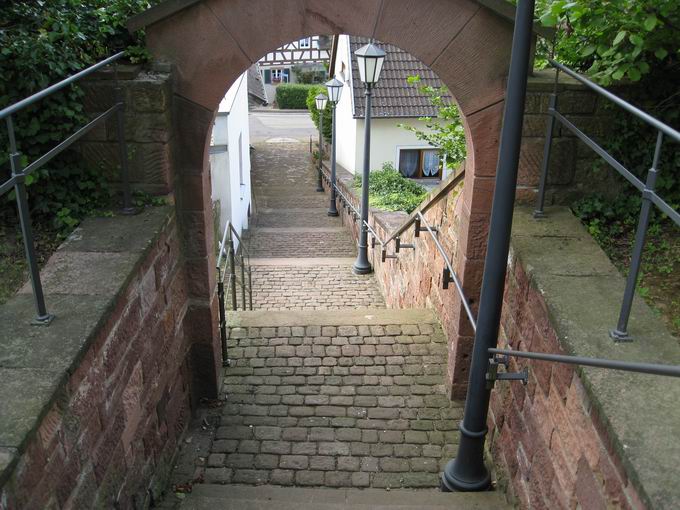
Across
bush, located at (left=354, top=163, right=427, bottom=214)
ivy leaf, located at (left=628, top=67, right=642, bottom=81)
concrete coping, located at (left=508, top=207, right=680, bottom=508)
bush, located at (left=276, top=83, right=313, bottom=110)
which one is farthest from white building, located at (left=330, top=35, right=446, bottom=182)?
bush, located at (left=276, top=83, right=313, bottom=110)

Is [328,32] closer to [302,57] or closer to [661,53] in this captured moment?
[661,53]

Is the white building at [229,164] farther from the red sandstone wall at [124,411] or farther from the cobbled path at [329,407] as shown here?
the red sandstone wall at [124,411]

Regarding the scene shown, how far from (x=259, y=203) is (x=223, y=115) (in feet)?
25.3

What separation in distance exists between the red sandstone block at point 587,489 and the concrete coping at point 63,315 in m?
1.99

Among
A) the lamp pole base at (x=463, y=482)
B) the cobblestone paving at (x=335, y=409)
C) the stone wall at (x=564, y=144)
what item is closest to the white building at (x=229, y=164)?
the cobblestone paving at (x=335, y=409)

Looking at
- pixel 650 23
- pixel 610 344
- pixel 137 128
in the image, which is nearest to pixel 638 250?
Answer: pixel 610 344

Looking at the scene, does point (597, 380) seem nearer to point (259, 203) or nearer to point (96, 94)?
point (96, 94)

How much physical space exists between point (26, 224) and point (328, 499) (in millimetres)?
2243

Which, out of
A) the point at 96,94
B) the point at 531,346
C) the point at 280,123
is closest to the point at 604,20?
the point at 531,346

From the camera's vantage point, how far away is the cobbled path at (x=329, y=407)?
4.04 meters

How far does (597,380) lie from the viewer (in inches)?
94.9

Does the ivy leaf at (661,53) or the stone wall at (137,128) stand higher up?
the ivy leaf at (661,53)

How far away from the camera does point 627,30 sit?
349cm

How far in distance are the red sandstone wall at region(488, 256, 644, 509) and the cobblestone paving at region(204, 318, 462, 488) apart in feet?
2.04
